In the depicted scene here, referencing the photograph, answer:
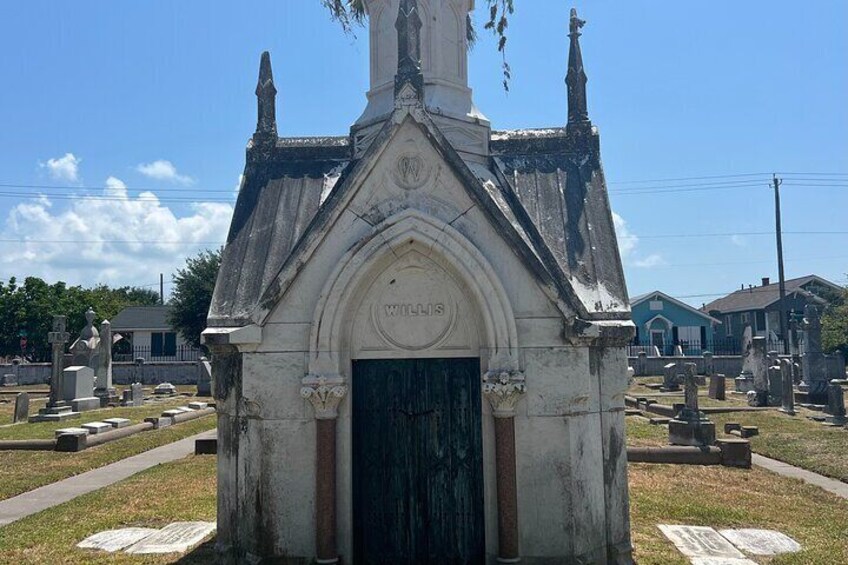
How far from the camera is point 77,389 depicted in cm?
2567

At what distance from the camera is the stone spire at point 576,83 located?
821 centimetres

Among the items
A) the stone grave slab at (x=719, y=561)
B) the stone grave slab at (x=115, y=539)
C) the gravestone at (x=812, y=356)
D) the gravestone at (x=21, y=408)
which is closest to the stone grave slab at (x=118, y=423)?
the gravestone at (x=21, y=408)

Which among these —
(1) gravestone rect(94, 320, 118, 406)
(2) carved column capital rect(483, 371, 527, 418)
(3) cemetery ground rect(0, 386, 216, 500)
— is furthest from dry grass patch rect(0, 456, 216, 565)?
(1) gravestone rect(94, 320, 118, 406)

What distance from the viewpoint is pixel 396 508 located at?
682cm

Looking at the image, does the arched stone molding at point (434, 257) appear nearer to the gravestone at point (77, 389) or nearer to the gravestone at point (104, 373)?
the gravestone at point (77, 389)

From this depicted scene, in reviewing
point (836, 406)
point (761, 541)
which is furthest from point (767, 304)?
point (761, 541)

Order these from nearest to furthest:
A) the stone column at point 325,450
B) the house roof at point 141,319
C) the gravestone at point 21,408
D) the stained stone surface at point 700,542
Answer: the stone column at point 325,450
the stained stone surface at point 700,542
the gravestone at point 21,408
the house roof at point 141,319

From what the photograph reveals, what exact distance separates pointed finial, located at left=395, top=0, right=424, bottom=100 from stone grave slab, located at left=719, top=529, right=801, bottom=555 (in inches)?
243

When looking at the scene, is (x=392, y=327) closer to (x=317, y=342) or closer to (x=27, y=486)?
(x=317, y=342)

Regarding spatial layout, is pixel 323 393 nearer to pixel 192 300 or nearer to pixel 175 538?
pixel 175 538

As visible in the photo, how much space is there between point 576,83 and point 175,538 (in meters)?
7.31

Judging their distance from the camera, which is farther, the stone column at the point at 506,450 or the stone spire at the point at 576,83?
the stone spire at the point at 576,83

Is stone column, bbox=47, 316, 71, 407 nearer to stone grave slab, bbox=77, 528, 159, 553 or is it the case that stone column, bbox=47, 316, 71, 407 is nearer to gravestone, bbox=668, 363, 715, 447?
stone grave slab, bbox=77, 528, 159, 553

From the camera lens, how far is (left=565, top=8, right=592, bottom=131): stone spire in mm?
8211
